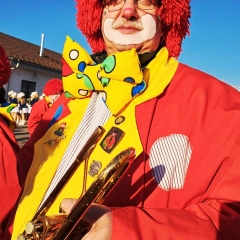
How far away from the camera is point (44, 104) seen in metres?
5.86

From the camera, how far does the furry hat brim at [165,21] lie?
156 centimetres

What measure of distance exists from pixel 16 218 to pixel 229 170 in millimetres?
927

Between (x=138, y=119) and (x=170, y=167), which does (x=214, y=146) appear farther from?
(x=138, y=119)

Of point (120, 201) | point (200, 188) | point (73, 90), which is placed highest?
point (73, 90)

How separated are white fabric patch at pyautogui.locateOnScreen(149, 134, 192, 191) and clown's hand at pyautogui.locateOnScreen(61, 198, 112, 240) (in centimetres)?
29

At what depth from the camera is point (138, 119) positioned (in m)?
1.23

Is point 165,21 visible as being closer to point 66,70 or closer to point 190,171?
point 66,70

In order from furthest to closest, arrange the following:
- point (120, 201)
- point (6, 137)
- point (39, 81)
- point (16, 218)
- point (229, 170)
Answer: point (39, 81) → point (6, 137) → point (16, 218) → point (120, 201) → point (229, 170)

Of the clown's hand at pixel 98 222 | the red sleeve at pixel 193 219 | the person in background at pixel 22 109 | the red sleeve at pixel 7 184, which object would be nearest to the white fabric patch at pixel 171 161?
the red sleeve at pixel 193 219

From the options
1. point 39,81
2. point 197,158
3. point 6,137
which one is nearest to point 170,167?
point 197,158

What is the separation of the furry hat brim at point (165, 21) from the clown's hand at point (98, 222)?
989mm

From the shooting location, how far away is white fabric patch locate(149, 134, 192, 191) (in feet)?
3.67

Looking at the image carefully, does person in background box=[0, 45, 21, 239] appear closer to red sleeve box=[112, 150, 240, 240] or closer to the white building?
red sleeve box=[112, 150, 240, 240]

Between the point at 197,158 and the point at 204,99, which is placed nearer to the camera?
the point at 197,158
